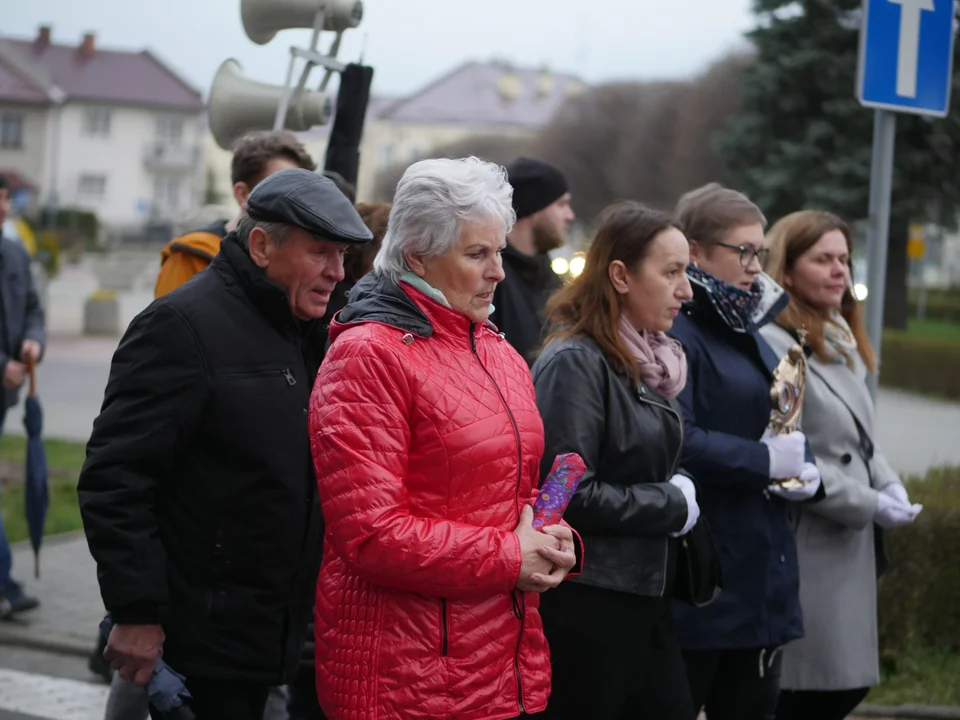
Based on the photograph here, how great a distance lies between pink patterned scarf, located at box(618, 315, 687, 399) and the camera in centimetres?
372

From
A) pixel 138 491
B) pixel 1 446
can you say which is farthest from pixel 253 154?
pixel 1 446

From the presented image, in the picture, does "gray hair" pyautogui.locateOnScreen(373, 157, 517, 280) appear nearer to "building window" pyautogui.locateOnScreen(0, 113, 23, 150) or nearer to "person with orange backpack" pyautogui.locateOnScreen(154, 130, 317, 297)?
"person with orange backpack" pyautogui.locateOnScreen(154, 130, 317, 297)

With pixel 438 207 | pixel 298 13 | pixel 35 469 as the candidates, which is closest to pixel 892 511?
pixel 438 207

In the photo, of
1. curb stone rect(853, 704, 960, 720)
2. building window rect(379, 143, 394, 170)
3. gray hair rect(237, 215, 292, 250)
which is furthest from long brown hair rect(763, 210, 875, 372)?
building window rect(379, 143, 394, 170)

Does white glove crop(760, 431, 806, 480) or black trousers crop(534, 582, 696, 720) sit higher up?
white glove crop(760, 431, 806, 480)

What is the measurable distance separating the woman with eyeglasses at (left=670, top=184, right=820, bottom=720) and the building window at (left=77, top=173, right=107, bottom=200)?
9139cm

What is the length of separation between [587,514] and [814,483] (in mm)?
1093

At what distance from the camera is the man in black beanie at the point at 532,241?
528 centimetres

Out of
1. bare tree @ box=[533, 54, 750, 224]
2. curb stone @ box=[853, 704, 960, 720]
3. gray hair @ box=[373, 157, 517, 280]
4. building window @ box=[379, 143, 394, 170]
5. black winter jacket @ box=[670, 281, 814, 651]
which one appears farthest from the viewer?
building window @ box=[379, 143, 394, 170]

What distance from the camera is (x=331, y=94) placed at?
6871 mm

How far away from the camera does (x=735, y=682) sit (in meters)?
4.19

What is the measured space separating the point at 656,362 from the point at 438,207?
3.62 ft

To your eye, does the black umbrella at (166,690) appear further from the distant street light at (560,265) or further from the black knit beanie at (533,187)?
the distant street light at (560,265)

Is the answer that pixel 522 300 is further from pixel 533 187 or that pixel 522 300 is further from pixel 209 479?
pixel 209 479
